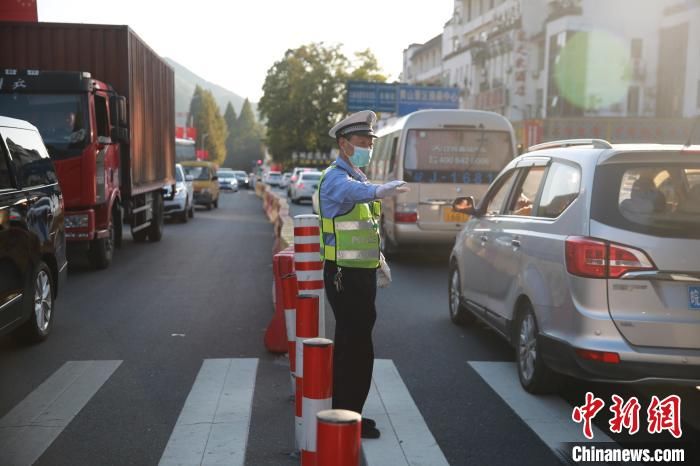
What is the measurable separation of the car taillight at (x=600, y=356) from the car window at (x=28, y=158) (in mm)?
4953

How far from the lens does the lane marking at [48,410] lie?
4.66 m

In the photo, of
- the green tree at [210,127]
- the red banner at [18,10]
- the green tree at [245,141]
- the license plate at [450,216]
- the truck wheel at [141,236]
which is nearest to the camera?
the license plate at [450,216]

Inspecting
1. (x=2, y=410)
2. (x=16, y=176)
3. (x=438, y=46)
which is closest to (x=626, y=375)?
(x=2, y=410)

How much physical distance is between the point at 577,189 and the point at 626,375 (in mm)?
1273

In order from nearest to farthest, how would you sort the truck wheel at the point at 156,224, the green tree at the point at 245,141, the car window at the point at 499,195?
the car window at the point at 499,195 → the truck wheel at the point at 156,224 → the green tree at the point at 245,141

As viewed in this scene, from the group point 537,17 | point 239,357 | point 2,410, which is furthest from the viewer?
point 537,17

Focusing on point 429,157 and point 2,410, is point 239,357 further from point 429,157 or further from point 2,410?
point 429,157

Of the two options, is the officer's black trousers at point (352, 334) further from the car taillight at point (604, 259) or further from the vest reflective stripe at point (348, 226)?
the car taillight at point (604, 259)

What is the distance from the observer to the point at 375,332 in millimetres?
8195

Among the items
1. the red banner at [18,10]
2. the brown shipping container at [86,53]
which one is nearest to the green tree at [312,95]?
the red banner at [18,10]

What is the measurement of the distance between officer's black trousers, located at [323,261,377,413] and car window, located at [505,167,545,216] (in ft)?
6.88

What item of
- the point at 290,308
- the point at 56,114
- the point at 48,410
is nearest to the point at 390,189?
the point at 290,308

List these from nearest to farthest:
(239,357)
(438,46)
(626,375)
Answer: (626,375)
(239,357)
(438,46)

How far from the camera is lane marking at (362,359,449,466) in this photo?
4.54 meters
